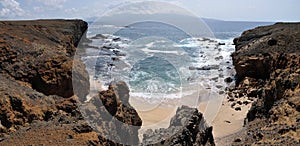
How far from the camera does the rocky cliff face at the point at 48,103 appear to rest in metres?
5.20

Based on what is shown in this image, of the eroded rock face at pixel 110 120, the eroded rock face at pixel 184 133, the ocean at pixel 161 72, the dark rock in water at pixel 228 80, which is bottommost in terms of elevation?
the ocean at pixel 161 72

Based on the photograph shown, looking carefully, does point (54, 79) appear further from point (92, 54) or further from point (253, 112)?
point (92, 54)

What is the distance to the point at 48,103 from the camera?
8.16m

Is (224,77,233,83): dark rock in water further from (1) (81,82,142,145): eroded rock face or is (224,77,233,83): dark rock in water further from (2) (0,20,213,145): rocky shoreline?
(1) (81,82,142,145): eroded rock face

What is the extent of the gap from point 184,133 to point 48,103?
12.0ft

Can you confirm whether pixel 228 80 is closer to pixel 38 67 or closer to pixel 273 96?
pixel 273 96

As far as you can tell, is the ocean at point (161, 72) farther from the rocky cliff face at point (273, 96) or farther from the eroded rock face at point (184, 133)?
the eroded rock face at point (184, 133)

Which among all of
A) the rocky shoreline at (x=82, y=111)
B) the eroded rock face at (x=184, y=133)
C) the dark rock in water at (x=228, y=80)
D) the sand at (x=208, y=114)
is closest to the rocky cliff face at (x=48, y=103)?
the rocky shoreline at (x=82, y=111)

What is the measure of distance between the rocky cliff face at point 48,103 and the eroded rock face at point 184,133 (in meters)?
0.65

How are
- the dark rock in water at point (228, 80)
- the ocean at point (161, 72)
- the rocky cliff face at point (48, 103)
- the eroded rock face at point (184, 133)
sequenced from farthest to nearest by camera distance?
the dark rock in water at point (228, 80)
the ocean at point (161, 72)
the eroded rock face at point (184, 133)
the rocky cliff face at point (48, 103)

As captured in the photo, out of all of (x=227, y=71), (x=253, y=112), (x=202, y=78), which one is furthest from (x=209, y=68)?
(x=253, y=112)

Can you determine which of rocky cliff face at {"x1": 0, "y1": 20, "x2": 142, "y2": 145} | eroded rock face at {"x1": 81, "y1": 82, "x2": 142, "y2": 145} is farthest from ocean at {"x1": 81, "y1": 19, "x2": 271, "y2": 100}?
eroded rock face at {"x1": 81, "y1": 82, "x2": 142, "y2": 145}

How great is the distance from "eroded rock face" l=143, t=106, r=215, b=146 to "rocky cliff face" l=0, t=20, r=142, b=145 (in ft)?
2.14

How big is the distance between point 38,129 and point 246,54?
1754 cm
